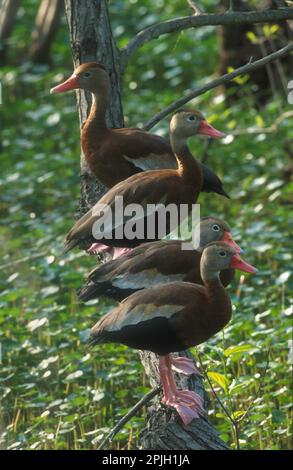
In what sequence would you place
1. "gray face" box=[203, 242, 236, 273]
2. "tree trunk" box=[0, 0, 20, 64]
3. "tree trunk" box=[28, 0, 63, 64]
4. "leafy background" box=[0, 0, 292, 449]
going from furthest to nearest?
"tree trunk" box=[28, 0, 63, 64] < "tree trunk" box=[0, 0, 20, 64] < "leafy background" box=[0, 0, 292, 449] < "gray face" box=[203, 242, 236, 273]

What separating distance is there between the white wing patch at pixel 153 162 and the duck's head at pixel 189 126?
389 mm

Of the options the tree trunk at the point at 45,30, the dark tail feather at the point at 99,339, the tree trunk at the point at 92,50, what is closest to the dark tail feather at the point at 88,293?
the dark tail feather at the point at 99,339

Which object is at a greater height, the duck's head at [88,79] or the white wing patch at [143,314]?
the duck's head at [88,79]

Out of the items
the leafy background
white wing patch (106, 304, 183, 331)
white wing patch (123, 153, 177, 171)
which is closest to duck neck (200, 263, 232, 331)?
white wing patch (106, 304, 183, 331)

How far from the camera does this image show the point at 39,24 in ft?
53.4

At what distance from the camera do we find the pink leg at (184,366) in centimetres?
570

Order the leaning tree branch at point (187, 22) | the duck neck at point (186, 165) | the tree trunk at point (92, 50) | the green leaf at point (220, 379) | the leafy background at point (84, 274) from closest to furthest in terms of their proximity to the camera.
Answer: the green leaf at point (220, 379) < the duck neck at point (186, 165) < the tree trunk at point (92, 50) < the leaning tree branch at point (187, 22) < the leafy background at point (84, 274)

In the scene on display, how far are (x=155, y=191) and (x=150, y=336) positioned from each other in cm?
93

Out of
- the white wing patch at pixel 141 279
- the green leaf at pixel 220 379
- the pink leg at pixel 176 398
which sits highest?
the white wing patch at pixel 141 279

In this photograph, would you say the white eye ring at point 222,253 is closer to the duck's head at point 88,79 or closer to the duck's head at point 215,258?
the duck's head at point 215,258

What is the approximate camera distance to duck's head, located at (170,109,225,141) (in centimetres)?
600

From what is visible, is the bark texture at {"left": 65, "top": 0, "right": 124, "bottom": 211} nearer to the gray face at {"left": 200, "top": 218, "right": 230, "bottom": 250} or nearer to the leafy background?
the leafy background

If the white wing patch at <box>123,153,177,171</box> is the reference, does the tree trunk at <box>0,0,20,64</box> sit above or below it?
above

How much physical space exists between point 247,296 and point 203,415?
378cm
